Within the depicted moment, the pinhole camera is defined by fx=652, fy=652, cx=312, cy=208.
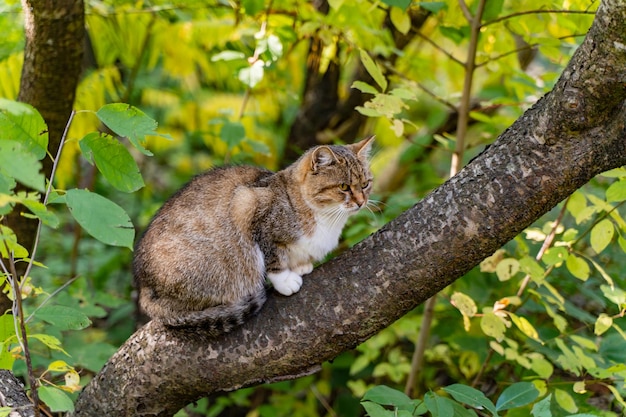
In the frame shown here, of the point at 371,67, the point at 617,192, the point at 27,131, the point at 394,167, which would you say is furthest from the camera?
the point at 394,167

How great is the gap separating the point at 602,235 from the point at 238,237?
1.18 metres

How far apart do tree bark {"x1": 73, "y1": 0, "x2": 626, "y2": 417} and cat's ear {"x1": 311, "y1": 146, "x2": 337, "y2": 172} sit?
566 mm

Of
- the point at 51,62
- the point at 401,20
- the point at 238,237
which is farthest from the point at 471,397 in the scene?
the point at 51,62

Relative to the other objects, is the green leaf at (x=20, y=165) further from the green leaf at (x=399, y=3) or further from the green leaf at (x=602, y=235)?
the green leaf at (x=602, y=235)

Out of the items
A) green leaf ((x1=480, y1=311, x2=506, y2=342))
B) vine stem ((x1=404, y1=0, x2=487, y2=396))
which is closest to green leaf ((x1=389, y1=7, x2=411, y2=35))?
vine stem ((x1=404, y1=0, x2=487, y2=396))

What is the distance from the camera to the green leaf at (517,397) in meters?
1.86

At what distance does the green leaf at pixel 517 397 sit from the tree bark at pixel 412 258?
38 centimetres

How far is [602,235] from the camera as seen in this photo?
2092 millimetres

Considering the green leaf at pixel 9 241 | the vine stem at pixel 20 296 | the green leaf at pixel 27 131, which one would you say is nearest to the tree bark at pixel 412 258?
the vine stem at pixel 20 296

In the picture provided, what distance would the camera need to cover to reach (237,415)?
3.82 meters

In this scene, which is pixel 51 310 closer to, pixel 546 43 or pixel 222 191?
pixel 222 191

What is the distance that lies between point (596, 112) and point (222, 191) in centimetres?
124

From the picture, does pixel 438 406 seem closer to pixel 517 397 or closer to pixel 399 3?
pixel 517 397

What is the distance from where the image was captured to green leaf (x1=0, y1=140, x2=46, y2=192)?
1122 millimetres
